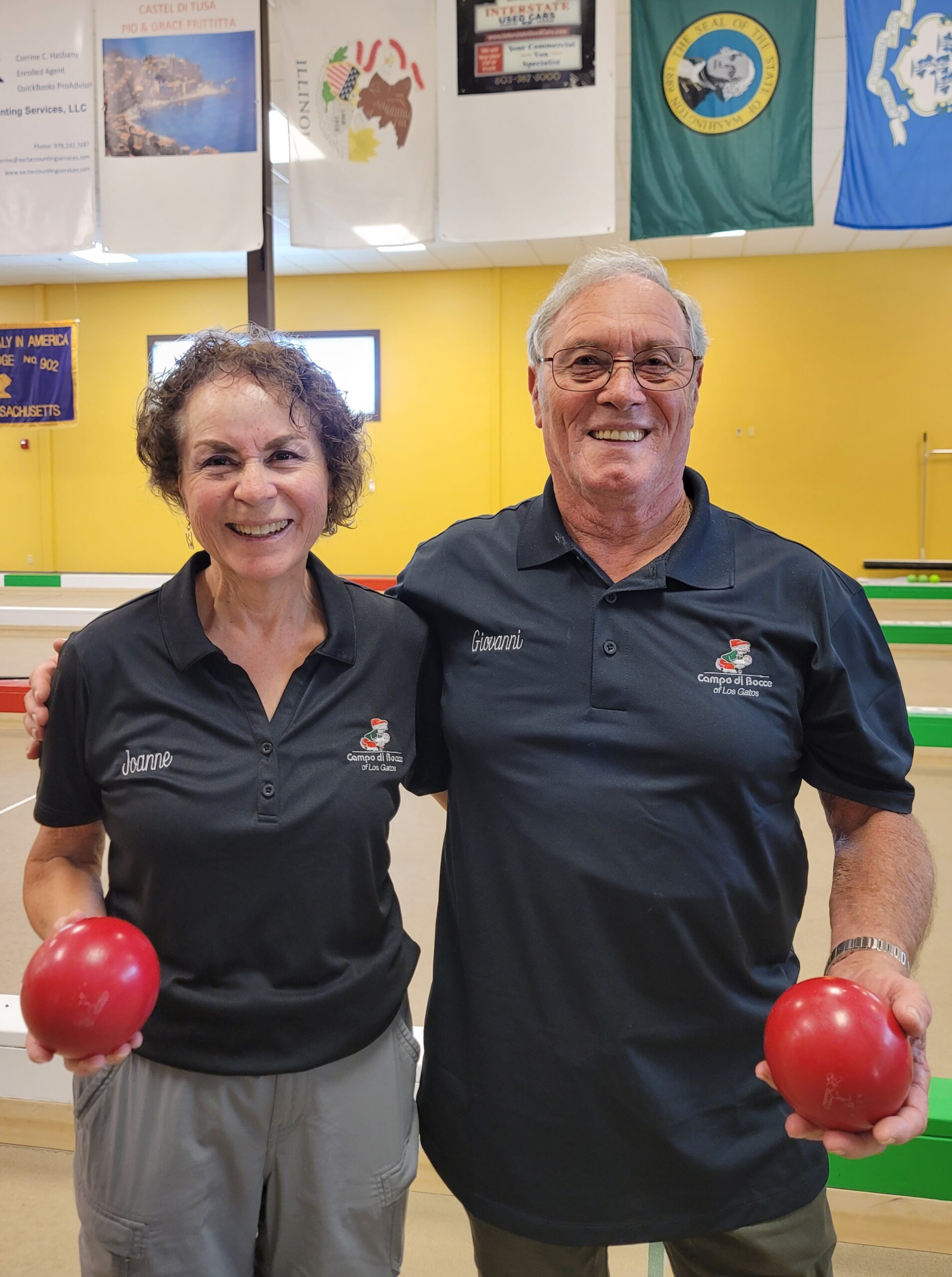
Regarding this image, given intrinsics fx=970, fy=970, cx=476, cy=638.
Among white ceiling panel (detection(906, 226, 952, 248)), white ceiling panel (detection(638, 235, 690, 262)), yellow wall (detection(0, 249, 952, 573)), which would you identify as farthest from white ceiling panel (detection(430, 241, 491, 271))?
white ceiling panel (detection(906, 226, 952, 248))

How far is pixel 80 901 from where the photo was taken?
140 centimetres

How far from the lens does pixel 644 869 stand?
4.36 ft

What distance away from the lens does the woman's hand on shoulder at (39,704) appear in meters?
1.40

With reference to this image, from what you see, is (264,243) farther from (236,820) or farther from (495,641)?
(236,820)

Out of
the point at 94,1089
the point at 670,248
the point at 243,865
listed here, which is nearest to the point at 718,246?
the point at 670,248

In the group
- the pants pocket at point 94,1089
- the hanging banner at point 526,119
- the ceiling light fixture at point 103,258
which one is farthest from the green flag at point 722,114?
the ceiling light fixture at point 103,258

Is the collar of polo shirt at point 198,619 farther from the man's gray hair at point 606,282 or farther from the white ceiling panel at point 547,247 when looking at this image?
the white ceiling panel at point 547,247

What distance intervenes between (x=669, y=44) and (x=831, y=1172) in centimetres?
496

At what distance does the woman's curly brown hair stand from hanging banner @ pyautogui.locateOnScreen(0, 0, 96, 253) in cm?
411

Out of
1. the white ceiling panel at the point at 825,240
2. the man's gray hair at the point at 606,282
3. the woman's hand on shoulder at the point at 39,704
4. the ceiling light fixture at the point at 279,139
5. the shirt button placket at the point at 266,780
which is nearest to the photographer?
the shirt button placket at the point at 266,780

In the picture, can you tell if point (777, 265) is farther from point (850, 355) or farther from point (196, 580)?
point (196, 580)

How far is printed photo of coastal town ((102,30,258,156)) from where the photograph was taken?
185 inches

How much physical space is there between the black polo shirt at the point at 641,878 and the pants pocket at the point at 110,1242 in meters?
0.42

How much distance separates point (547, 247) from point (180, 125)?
24.7 feet
